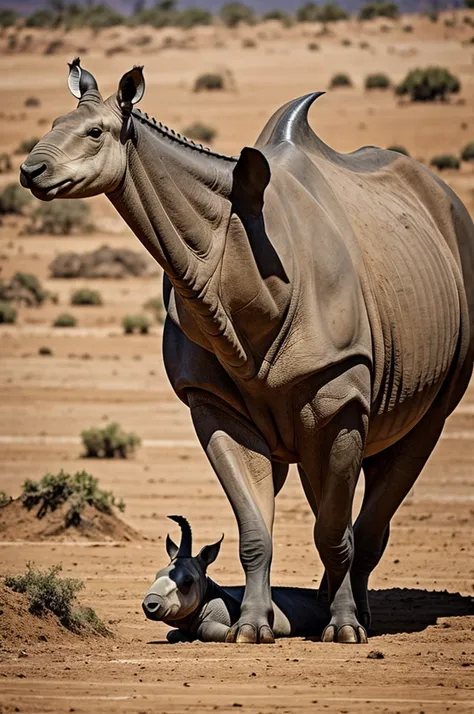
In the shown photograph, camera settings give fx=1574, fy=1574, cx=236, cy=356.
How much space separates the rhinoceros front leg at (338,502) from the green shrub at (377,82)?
162 ft

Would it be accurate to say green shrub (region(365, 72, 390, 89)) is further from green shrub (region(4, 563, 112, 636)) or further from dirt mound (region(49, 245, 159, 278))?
green shrub (region(4, 563, 112, 636))

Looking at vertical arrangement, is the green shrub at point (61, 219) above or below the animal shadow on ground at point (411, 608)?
above

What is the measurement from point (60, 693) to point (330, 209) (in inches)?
117

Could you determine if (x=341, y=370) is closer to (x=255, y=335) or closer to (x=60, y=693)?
(x=255, y=335)

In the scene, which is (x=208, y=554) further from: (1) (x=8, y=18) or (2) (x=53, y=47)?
(1) (x=8, y=18)

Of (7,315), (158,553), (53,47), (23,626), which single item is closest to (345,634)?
A: (23,626)

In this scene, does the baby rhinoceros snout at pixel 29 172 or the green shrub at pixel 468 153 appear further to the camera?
the green shrub at pixel 468 153

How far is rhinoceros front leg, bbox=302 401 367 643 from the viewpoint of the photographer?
25.2ft

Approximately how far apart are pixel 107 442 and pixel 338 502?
28.1ft

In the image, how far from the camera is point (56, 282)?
30.5m

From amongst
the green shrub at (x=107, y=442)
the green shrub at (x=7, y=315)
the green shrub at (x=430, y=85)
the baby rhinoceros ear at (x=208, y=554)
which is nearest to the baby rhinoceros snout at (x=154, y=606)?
the baby rhinoceros ear at (x=208, y=554)

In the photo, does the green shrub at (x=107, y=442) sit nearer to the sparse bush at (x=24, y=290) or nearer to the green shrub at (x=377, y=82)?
the sparse bush at (x=24, y=290)

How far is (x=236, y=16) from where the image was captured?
82625mm

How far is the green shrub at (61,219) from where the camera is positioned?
35.5 meters
